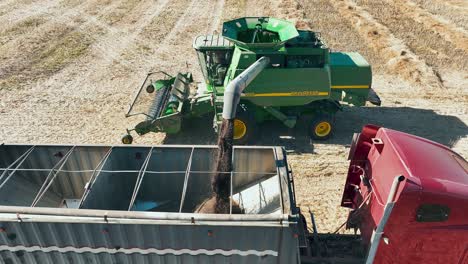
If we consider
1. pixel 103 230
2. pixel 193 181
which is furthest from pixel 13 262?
pixel 193 181

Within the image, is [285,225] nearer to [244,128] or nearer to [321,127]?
[244,128]

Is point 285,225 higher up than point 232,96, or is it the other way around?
point 232,96

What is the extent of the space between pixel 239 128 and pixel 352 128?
3.49 metres

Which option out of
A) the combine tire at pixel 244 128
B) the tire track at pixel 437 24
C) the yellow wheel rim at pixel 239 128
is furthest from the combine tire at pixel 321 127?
the tire track at pixel 437 24

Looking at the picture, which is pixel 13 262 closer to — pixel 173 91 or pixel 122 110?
pixel 173 91

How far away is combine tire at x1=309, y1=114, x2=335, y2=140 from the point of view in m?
9.58

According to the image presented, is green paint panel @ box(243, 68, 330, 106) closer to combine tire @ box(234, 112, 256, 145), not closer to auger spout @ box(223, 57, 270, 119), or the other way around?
combine tire @ box(234, 112, 256, 145)

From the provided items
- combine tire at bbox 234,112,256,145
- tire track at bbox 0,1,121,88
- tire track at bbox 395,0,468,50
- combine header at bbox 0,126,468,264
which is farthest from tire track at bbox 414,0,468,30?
tire track at bbox 0,1,121,88

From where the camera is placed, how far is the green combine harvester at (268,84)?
8.91 metres

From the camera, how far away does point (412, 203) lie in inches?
165

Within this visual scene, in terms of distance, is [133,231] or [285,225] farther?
[133,231]

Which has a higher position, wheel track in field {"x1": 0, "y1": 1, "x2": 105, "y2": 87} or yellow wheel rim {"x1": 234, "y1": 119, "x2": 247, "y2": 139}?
wheel track in field {"x1": 0, "y1": 1, "x2": 105, "y2": 87}

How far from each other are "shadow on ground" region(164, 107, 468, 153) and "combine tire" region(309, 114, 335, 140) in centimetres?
20

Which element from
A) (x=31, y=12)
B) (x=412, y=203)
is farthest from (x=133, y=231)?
(x=31, y=12)
